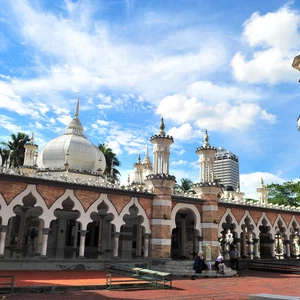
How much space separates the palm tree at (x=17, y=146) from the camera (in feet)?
136

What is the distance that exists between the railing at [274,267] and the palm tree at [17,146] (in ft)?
97.8

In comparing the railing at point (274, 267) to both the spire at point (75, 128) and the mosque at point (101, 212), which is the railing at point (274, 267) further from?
the spire at point (75, 128)

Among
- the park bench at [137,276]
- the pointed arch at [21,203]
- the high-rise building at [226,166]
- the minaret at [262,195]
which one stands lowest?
the park bench at [137,276]

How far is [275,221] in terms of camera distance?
2761 centimetres

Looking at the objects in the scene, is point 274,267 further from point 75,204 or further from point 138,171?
point 138,171

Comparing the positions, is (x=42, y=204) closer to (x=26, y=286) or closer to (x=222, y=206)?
(x=26, y=286)

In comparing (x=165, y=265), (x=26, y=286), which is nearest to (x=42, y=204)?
(x=26, y=286)

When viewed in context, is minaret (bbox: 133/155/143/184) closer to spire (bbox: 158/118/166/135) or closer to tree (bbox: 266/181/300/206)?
spire (bbox: 158/118/166/135)

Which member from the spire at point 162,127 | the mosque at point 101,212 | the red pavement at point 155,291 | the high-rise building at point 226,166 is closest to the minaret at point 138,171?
the mosque at point 101,212


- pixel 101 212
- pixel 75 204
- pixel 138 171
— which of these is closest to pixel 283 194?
pixel 138 171

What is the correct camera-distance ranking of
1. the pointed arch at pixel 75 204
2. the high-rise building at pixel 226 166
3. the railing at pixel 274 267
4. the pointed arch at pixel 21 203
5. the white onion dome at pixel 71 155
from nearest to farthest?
the pointed arch at pixel 21 203, the pointed arch at pixel 75 204, the railing at pixel 274 267, the white onion dome at pixel 71 155, the high-rise building at pixel 226 166

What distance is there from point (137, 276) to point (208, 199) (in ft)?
31.3

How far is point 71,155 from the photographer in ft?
96.3

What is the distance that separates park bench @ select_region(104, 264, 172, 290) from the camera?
13.2 meters
